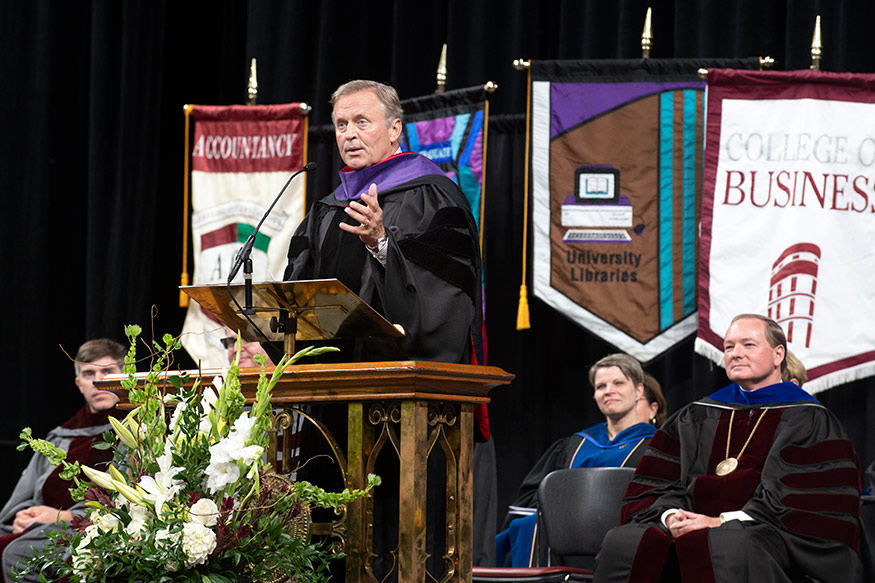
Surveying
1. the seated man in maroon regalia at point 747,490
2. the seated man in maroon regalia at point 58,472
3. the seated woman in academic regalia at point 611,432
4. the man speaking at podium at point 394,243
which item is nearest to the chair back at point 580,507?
the seated man in maroon regalia at point 747,490

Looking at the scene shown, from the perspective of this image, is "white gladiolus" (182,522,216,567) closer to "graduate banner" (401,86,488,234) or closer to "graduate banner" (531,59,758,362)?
"graduate banner" (401,86,488,234)

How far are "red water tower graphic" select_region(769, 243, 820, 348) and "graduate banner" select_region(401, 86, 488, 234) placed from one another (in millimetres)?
1488

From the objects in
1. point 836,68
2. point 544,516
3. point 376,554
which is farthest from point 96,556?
point 836,68

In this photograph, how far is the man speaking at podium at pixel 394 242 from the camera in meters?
2.93

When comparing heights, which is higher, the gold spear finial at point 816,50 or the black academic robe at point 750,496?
the gold spear finial at point 816,50

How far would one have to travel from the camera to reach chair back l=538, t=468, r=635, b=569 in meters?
4.85

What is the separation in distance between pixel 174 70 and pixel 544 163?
2.80 meters

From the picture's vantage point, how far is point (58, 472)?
5.73m

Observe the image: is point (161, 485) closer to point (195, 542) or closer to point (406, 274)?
point (195, 542)

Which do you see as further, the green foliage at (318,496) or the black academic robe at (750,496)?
the black academic robe at (750,496)

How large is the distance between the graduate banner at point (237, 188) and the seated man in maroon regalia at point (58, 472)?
2.63 feet

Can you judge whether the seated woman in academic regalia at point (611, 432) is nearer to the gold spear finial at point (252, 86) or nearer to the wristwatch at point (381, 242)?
the gold spear finial at point (252, 86)

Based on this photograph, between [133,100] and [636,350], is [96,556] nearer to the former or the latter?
[636,350]

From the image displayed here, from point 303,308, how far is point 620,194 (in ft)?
11.5
